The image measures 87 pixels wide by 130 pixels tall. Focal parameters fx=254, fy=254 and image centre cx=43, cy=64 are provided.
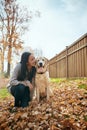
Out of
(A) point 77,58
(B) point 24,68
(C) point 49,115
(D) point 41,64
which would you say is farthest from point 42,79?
(A) point 77,58

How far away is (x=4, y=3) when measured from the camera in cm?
2048

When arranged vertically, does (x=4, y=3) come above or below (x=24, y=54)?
above

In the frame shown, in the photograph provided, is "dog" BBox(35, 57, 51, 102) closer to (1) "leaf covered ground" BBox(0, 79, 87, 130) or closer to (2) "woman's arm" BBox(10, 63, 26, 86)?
(1) "leaf covered ground" BBox(0, 79, 87, 130)

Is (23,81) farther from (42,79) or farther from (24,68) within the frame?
(42,79)

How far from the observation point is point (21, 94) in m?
4.52

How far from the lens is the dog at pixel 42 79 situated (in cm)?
465

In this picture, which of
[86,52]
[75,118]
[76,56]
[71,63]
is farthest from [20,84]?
[71,63]

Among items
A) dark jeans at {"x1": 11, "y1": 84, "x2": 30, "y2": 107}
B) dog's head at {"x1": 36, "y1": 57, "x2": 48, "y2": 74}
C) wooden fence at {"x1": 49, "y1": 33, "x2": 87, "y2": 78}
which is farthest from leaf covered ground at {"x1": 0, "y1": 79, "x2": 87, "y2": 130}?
wooden fence at {"x1": 49, "y1": 33, "x2": 87, "y2": 78}

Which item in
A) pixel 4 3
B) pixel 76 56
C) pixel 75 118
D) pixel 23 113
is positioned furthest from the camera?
pixel 4 3

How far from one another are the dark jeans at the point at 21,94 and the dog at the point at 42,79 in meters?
0.33

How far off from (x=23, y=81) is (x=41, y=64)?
17.7 inches

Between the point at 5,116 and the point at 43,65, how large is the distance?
3.73 ft

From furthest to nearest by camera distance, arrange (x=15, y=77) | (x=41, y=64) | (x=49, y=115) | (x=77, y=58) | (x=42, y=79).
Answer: (x=77, y=58) → (x=42, y=79) → (x=41, y=64) → (x=15, y=77) → (x=49, y=115)

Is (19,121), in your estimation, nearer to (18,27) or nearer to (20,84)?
(20,84)
